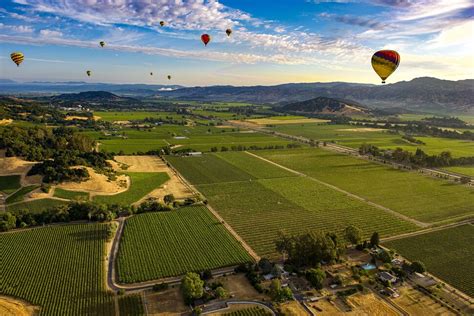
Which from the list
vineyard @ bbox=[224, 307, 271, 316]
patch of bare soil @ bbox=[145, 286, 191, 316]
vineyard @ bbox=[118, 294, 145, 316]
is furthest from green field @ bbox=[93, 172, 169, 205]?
vineyard @ bbox=[224, 307, 271, 316]

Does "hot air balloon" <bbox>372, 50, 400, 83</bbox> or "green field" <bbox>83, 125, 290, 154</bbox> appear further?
"green field" <bbox>83, 125, 290, 154</bbox>

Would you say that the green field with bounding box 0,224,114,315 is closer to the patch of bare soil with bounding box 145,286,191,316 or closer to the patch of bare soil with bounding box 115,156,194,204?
the patch of bare soil with bounding box 145,286,191,316

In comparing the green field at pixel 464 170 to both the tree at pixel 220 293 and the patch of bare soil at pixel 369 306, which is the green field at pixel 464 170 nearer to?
the patch of bare soil at pixel 369 306

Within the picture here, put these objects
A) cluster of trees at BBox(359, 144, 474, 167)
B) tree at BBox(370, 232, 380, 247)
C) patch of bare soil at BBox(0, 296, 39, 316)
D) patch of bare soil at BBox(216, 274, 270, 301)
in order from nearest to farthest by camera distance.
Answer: patch of bare soil at BBox(0, 296, 39, 316), patch of bare soil at BBox(216, 274, 270, 301), tree at BBox(370, 232, 380, 247), cluster of trees at BBox(359, 144, 474, 167)

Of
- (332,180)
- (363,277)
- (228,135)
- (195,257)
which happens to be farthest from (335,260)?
(228,135)

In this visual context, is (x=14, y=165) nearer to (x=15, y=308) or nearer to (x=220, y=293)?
(x=15, y=308)

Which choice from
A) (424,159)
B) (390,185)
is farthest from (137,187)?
(424,159)

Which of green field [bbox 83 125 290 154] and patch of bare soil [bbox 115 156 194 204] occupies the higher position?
green field [bbox 83 125 290 154]
